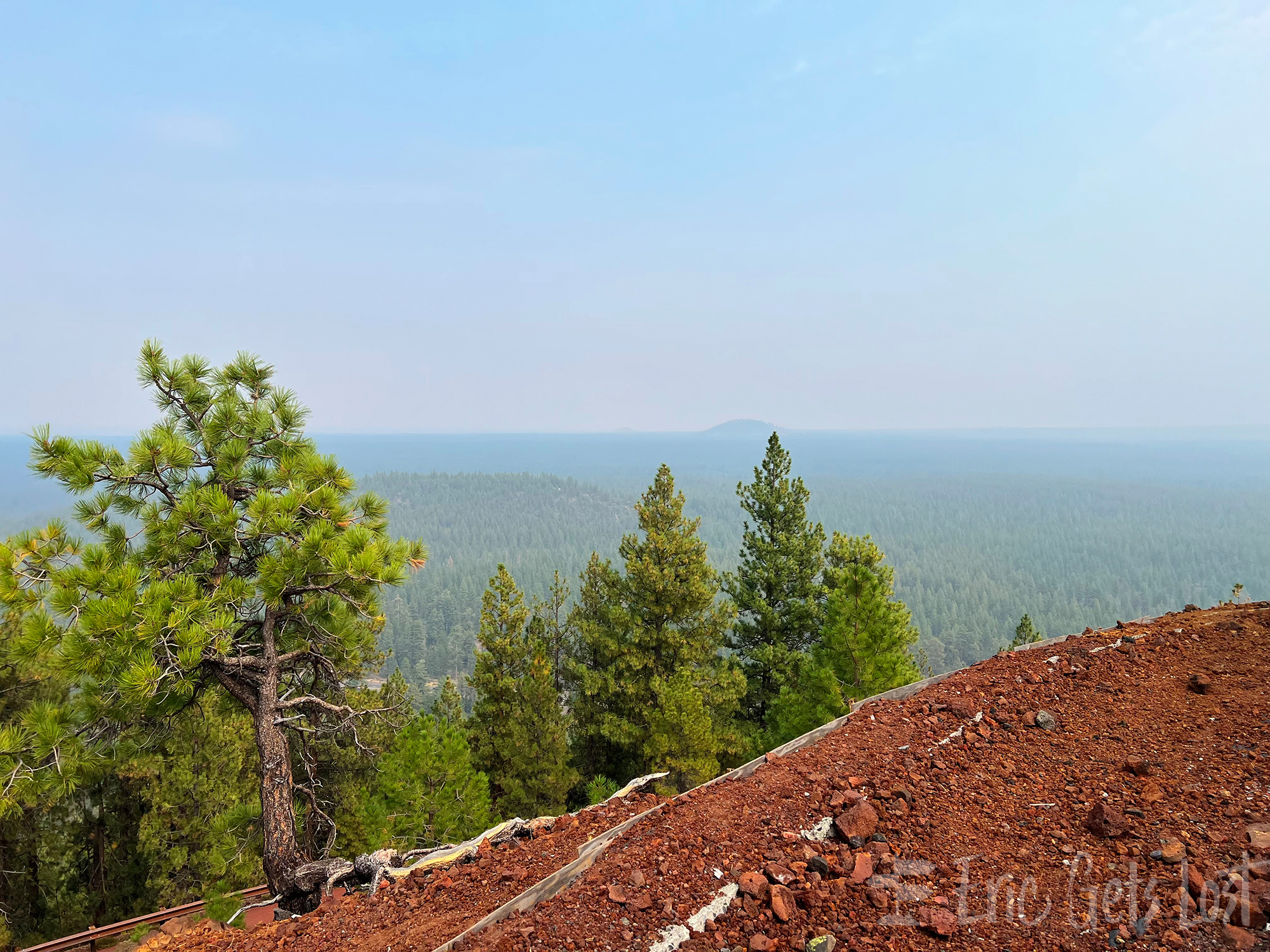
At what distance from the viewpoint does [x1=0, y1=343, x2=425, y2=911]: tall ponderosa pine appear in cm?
494

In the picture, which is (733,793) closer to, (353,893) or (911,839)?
(911,839)

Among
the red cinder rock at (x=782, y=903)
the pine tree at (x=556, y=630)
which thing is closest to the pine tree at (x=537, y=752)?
the pine tree at (x=556, y=630)

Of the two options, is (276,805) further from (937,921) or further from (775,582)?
(775,582)

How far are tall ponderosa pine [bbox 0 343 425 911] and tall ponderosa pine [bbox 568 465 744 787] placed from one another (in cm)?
1102

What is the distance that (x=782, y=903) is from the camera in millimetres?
2881

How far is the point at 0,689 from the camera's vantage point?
10.6 meters

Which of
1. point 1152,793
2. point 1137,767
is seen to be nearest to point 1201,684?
point 1137,767

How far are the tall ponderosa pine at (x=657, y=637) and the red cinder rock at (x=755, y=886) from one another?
12792 millimetres

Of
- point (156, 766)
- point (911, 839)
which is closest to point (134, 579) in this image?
point (911, 839)

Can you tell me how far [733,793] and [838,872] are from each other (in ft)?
3.67

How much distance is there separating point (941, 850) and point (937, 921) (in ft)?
2.08

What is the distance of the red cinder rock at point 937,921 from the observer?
2.69 metres

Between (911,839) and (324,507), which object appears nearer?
(911,839)

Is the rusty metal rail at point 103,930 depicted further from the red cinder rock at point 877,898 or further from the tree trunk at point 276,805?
the red cinder rock at point 877,898
